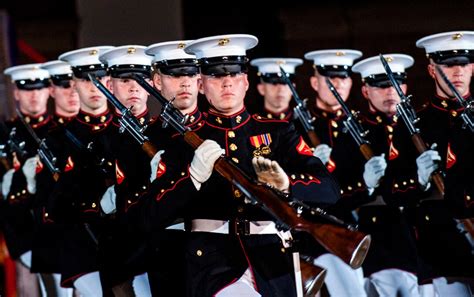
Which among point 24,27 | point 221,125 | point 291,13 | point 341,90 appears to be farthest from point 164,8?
point 221,125

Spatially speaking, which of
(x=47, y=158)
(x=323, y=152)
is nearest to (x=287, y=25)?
(x=323, y=152)

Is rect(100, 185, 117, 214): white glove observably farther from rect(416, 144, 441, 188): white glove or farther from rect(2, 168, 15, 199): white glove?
rect(2, 168, 15, 199): white glove

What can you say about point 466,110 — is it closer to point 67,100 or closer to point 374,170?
point 374,170

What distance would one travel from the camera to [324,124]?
11.4m

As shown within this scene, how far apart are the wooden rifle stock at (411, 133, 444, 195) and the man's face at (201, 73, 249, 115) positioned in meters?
2.00

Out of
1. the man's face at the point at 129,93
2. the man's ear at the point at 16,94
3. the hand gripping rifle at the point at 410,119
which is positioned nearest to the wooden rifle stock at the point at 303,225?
the man's face at the point at 129,93

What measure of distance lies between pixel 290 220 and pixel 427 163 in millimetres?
2434

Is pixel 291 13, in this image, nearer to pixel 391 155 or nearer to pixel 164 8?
pixel 164 8

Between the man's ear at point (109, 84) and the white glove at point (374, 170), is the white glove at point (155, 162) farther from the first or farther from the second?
the white glove at point (374, 170)

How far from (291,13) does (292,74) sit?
2344 millimetres

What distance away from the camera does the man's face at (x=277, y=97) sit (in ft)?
40.0

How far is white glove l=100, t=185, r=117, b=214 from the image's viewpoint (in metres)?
9.80

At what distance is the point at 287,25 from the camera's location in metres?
14.4

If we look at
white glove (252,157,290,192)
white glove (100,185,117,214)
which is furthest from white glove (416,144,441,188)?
white glove (252,157,290,192)
